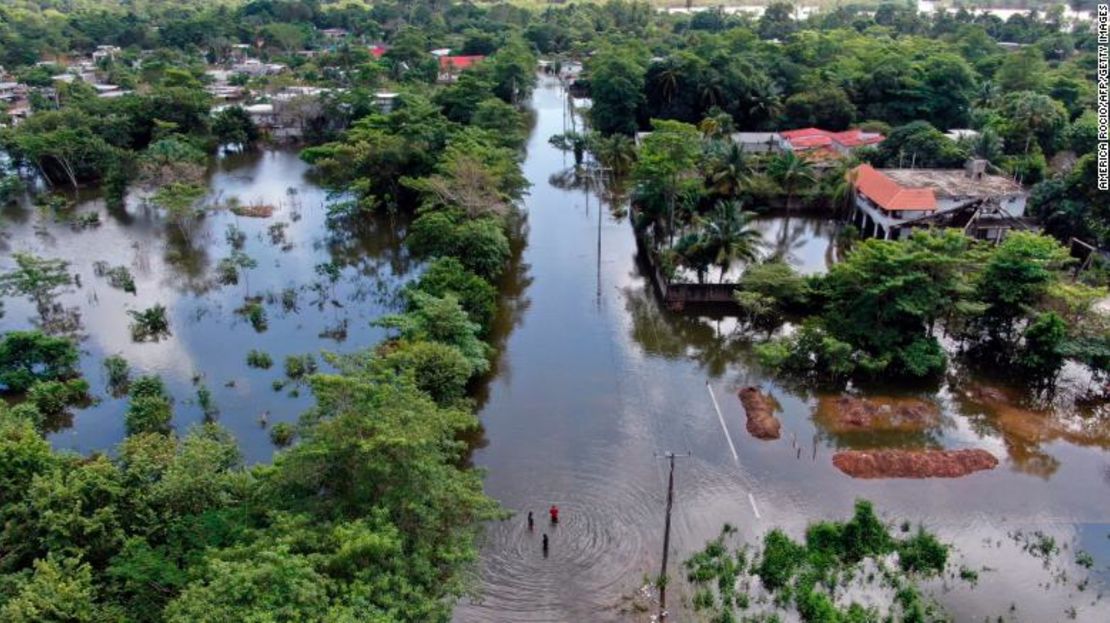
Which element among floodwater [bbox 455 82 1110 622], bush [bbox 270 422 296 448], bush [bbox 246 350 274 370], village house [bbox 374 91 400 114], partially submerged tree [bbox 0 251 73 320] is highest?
village house [bbox 374 91 400 114]

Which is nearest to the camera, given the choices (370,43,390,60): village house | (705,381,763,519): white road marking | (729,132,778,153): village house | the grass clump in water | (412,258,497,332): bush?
the grass clump in water

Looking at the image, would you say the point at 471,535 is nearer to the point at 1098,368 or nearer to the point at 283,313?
the point at 283,313

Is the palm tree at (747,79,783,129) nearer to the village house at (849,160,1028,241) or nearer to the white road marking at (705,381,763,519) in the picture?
the village house at (849,160,1028,241)

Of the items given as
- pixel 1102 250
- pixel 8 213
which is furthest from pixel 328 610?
pixel 8 213

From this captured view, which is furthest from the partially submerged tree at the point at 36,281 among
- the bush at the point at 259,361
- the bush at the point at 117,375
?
the bush at the point at 259,361

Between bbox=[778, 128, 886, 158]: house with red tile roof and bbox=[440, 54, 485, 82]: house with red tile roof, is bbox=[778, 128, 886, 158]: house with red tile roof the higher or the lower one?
the lower one

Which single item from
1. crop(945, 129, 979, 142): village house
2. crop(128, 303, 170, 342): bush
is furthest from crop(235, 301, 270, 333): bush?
crop(945, 129, 979, 142): village house

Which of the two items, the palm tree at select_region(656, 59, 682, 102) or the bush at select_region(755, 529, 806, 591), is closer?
the bush at select_region(755, 529, 806, 591)
